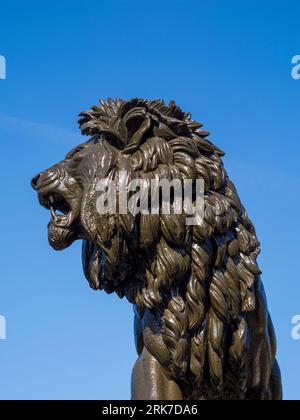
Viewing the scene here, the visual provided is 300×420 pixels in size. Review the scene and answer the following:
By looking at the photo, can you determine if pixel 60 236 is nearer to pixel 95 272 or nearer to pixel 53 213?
pixel 53 213

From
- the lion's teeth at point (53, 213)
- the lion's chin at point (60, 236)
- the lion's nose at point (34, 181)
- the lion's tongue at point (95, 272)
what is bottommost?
the lion's tongue at point (95, 272)

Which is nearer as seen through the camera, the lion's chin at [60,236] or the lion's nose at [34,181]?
the lion's chin at [60,236]

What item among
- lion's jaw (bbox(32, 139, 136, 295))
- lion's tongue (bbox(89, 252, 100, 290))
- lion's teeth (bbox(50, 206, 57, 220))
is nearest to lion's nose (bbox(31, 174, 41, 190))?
lion's jaw (bbox(32, 139, 136, 295))

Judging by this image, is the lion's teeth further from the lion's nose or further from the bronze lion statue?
the lion's nose

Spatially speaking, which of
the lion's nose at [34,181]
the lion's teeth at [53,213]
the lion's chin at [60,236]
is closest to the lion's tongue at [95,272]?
the lion's chin at [60,236]

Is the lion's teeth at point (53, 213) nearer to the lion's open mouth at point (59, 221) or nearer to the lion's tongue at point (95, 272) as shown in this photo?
the lion's open mouth at point (59, 221)

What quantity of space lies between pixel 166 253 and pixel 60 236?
2.08 feet

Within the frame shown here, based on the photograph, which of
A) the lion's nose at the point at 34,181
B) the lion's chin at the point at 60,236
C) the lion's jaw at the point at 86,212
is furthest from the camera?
the lion's nose at the point at 34,181

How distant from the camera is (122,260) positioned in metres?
6.36

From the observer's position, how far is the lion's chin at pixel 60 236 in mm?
6441

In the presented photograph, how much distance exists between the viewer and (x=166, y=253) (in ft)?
20.9

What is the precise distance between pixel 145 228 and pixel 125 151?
497 millimetres

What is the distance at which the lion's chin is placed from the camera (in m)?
6.44
